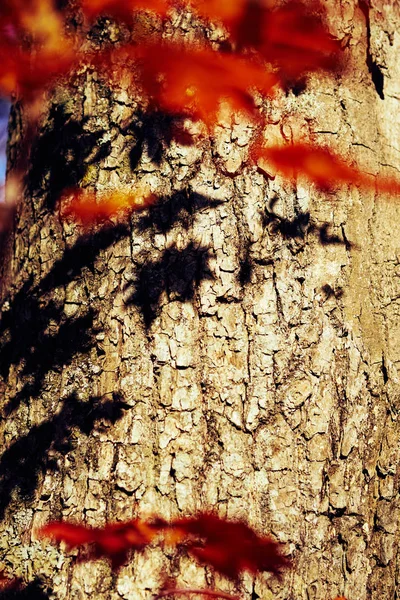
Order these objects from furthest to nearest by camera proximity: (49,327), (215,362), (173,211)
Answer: (49,327) < (173,211) < (215,362)

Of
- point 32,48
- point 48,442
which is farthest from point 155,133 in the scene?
point 48,442

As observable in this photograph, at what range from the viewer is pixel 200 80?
2.37m

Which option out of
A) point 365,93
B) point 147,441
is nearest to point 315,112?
point 365,93

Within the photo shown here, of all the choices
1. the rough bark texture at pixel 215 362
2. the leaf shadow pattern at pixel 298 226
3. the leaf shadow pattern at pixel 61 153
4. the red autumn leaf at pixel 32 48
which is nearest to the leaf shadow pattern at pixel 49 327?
the rough bark texture at pixel 215 362

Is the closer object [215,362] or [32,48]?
[215,362]

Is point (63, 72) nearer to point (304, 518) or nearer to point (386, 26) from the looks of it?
point (386, 26)

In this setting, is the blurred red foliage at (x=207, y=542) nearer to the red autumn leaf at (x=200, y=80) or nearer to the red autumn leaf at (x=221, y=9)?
the red autumn leaf at (x=200, y=80)

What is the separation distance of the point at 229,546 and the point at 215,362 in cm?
61

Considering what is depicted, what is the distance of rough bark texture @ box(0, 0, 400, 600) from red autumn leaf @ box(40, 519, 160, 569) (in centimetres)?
4

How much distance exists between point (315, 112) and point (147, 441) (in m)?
1.38

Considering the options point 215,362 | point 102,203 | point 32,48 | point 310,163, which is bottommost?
point 215,362

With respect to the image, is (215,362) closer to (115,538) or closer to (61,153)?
(115,538)

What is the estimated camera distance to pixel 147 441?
2.14 meters

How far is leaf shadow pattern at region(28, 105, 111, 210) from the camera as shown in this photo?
2434mm
